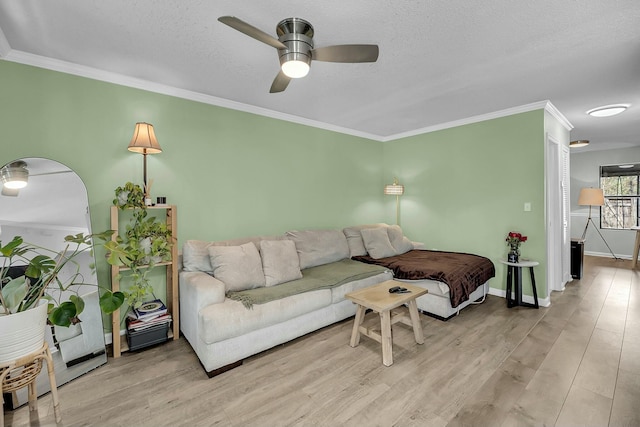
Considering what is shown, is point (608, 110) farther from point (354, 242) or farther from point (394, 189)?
point (354, 242)

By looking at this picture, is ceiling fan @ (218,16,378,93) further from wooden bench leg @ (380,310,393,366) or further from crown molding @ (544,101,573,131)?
crown molding @ (544,101,573,131)

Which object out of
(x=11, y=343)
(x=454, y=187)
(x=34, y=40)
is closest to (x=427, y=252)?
(x=454, y=187)

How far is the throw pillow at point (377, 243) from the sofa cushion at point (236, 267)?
183cm

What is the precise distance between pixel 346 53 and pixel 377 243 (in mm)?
2815

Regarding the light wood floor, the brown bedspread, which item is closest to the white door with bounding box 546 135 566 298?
the brown bedspread

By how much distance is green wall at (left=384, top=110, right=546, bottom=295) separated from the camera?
360 cm

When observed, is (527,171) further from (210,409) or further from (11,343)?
(11,343)

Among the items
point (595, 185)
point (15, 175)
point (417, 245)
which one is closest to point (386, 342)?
point (417, 245)

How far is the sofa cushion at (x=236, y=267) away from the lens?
264 centimetres

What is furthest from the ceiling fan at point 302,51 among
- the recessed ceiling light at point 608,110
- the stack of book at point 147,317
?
the recessed ceiling light at point 608,110

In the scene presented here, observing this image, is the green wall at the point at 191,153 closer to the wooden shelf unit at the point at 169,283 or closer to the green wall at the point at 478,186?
the wooden shelf unit at the point at 169,283

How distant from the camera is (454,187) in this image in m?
4.40

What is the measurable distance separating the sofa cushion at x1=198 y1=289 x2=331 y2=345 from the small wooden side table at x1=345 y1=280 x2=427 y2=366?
44cm

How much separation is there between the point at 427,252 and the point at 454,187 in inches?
43.8
